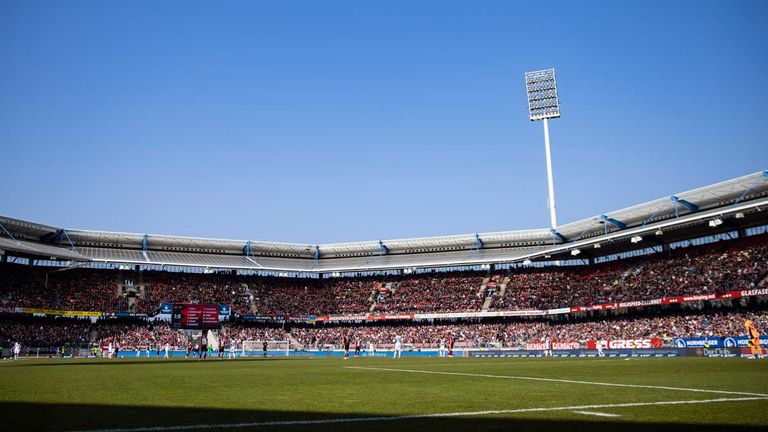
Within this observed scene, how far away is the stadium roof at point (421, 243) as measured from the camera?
168 ft

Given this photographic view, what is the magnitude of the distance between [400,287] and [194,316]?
30051 mm

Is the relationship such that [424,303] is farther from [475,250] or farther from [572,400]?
[572,400]

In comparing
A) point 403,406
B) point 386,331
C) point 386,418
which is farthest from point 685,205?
point 386,418

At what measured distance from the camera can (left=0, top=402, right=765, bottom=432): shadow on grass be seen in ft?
25.8

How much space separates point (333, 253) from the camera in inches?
3305

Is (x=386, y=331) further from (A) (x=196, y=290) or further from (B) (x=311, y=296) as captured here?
(A) (x=196, y=290)

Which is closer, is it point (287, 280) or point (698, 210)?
point (698, 210)

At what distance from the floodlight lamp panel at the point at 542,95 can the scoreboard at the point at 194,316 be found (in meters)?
45.0

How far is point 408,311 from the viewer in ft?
235

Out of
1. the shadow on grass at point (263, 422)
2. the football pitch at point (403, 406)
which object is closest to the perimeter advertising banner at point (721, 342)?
the football pitch at point (403, 406)

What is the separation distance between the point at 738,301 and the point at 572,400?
45.5 metres

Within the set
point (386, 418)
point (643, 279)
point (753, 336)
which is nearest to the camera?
point (386, 418)

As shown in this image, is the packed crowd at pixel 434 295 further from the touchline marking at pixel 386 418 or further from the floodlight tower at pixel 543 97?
the touchline marking at pixel 386 418

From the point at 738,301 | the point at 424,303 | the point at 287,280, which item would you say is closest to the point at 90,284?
the point at 287,280
